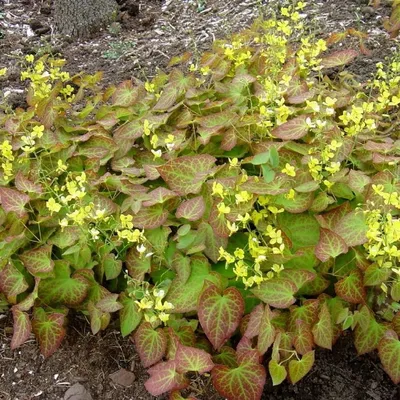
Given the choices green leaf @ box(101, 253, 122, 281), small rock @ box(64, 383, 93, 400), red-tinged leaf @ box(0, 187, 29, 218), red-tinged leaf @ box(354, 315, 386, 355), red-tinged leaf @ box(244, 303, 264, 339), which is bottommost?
small rock @ box(64, 383, 93, 400)

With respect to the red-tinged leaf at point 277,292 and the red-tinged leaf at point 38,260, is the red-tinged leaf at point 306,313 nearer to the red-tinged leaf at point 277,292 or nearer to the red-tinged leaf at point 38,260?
the red-tinged leaf at point 277,292

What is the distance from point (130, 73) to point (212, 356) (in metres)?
2.29

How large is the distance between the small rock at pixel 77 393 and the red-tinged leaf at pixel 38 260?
1.35 feet

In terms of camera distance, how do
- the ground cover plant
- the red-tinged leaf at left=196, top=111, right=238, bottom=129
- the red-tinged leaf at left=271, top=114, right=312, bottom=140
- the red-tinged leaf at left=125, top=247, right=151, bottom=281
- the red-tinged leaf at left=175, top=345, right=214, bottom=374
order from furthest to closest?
the red-tinged leaf at left=196, top=111, right=238, bottom=129 < the red-tinged leaf at left=271, top=114, right=312, bottom=140 < the red-tinged leaf at left=125, top=247, right=151, bottom=281 < the ground cover plant < the red-tinged leaf at left=175, top=345, right=214, bottom=374

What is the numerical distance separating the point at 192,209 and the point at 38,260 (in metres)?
0.59

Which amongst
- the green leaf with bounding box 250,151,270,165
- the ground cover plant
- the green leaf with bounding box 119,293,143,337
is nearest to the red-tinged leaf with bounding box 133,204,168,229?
the ground cover plant

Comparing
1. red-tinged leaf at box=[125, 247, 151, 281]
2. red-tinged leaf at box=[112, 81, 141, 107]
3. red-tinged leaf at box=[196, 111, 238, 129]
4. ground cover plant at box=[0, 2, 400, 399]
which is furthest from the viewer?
red-tinged leaf at box=[112, 81, 141, 107]

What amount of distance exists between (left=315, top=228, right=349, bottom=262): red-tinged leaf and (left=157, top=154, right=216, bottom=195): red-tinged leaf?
18.9 inches

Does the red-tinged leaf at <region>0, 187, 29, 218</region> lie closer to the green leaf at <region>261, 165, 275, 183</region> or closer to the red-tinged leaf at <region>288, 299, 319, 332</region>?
the green leaf at <region>261, 165, 275, 183</region>

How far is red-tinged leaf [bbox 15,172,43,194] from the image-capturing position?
7.79 feet

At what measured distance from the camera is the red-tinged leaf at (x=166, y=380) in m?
1.87

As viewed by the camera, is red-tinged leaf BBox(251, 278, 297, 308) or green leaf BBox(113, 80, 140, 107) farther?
green leaf BBox(113, 80, 140, 107)

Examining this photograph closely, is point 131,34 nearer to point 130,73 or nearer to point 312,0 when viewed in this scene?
point 130,73

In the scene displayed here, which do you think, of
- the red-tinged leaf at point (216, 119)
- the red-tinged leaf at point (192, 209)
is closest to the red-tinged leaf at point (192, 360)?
the red-tinged leaf at point (192, 209)
